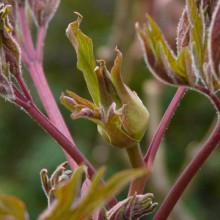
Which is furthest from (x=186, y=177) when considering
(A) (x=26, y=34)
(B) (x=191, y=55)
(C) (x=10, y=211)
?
(A) (x=26, y=34)

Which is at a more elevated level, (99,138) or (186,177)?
(186,177)

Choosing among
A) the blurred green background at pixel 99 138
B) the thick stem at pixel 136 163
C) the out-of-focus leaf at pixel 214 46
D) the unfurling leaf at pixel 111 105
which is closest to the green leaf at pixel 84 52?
the unfurling leaf at pixel 111 105

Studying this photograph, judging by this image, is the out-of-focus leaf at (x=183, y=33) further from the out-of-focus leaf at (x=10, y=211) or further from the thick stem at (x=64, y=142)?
the out-of-focus leaf at (x=10, y=211)

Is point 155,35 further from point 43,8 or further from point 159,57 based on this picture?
point 43,8

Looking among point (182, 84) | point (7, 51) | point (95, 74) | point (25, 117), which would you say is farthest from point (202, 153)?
point (25, 117)

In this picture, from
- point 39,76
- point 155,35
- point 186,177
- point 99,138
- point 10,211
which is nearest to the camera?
point 10,211

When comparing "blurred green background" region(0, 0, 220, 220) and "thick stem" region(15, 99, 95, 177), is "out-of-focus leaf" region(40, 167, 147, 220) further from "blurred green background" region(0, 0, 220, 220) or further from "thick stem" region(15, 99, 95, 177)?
"blurred green background" region(0, 0, 220, 220)

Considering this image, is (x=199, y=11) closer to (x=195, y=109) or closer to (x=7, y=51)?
(x=7, y=51)
